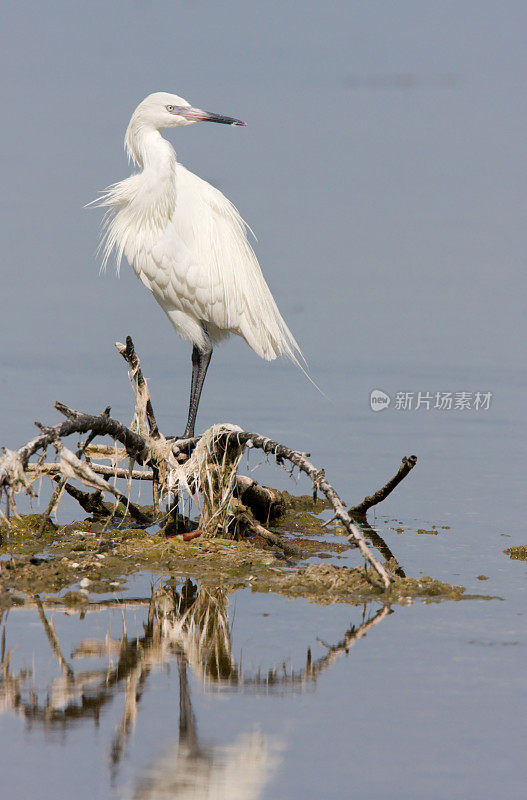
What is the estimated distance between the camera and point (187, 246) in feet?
30.2

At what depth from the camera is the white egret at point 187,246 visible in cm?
914

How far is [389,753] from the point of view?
4.06m

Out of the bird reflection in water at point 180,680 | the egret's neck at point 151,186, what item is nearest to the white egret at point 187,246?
the egret's neck at point 151,186

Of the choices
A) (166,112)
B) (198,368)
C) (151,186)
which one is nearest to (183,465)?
(198,368)

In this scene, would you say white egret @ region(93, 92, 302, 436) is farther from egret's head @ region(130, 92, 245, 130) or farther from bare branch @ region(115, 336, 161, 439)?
bare branch @ region(115, 336, 161, 439)

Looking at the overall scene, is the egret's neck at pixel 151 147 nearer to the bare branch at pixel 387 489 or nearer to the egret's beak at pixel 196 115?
the egret's beak at pixel 196 115

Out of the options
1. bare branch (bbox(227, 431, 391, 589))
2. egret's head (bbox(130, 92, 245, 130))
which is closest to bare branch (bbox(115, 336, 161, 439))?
bare branch (bbox(227, 431, 391, 589))

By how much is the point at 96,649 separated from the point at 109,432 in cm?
237

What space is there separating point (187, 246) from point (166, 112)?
124 cm

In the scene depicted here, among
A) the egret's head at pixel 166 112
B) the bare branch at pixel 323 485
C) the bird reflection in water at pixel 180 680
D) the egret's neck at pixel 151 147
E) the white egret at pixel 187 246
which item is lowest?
the bird reflection in water at pixel 180 680

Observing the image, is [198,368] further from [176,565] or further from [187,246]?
[176,565]

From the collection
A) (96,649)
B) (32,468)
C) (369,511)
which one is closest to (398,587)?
(96,649)

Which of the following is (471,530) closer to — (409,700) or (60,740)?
(409,700)

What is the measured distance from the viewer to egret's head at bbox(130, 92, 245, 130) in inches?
365
